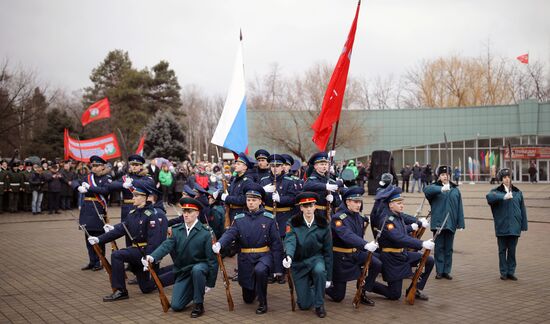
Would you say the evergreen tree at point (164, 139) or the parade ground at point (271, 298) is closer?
the parade ground at point (271, 298)

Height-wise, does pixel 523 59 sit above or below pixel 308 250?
above

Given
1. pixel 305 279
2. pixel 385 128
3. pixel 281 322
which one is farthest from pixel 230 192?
pixel 385 128

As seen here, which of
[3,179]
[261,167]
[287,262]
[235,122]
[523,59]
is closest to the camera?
[287,262]

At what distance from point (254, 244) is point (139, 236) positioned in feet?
6.91

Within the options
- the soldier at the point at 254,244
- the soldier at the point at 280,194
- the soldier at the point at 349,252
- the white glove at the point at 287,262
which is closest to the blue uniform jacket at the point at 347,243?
the soldier at the point at 349,252

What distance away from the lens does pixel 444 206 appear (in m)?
9.52

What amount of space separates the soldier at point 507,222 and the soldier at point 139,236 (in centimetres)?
610

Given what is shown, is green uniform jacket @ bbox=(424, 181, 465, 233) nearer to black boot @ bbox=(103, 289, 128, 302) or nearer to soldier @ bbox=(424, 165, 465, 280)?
soldier @ bbox=(424, 165, 465, 280)

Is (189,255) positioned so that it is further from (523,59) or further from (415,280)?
(523,59)

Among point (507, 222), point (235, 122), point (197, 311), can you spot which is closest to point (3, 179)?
point (235, 122)

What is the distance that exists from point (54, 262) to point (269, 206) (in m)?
4.91

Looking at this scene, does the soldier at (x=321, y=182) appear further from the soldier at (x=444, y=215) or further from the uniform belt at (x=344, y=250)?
the soldier at (x=444, y=215)

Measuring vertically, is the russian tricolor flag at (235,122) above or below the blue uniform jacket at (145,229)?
above

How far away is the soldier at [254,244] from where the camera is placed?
7418mm
